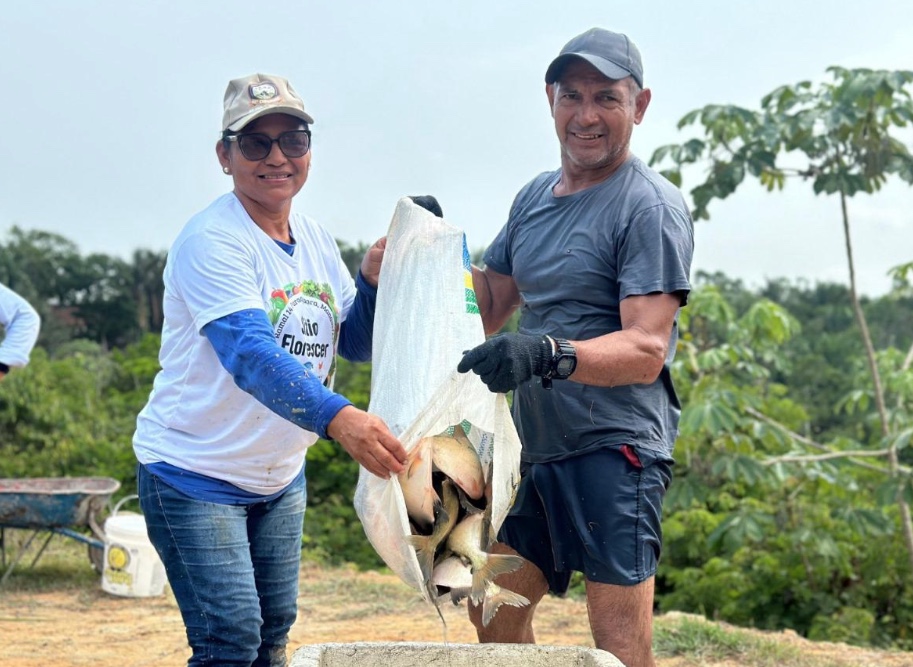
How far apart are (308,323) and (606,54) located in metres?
1.00

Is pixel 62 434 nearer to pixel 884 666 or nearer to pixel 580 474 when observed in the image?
pixel 884 666

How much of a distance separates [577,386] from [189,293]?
0.98 m

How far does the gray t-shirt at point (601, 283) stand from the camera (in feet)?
8.78

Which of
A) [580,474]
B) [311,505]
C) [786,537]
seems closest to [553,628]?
[786,537]

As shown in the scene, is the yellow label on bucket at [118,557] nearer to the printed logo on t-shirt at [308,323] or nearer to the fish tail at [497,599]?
the printed logo on t-shirt at [308,323]

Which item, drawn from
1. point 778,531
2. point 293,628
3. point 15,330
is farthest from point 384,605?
point 778,531

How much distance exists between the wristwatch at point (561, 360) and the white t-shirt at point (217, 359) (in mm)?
654

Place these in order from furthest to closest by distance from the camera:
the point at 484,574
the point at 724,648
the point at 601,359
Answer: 1. the point at 724,648
2. the point at 601,359
3. the point at 484,574

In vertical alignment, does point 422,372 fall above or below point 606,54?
below

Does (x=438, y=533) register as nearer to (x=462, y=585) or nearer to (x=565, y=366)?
(x=462, y=585)

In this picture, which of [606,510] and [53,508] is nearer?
[606,510]

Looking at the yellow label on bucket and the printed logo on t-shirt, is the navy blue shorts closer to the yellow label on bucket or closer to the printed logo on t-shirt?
the printed logo on t-shirt

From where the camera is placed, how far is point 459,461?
8.01 ft

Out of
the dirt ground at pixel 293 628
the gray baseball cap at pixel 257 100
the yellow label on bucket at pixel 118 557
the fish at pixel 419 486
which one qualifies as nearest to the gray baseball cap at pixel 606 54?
the gray baseball cap at pixel 257 100
